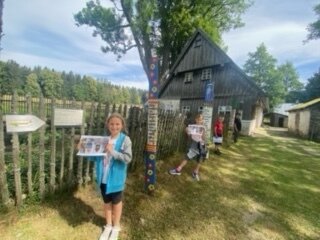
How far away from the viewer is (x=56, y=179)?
484cm

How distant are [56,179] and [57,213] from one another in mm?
711

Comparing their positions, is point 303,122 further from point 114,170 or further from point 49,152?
point 114,170

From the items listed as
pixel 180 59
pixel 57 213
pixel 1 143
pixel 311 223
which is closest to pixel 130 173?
pixel 57 213

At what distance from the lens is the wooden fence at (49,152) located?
13.3ft

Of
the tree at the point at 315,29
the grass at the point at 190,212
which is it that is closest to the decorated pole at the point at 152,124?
the grass at the point at 190,212

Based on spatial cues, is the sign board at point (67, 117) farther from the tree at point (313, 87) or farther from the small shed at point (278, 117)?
the small shed at point (278, 117)

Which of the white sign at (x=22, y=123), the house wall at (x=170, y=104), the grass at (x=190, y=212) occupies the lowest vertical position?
the grass at (x=190, y=212)

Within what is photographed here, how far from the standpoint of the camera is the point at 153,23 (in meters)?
23.7

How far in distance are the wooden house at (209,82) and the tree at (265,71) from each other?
2661 centimetres

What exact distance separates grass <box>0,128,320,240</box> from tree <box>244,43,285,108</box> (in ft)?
138

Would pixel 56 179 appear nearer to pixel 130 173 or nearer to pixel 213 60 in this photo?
pixel 130 173

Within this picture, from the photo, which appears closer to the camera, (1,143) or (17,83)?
(1,143)

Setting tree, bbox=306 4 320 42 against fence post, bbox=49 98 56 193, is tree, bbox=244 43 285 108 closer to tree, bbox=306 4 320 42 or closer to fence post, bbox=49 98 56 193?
tree, bbox=306 4 320 42

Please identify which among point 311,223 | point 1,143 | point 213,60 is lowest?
point 311,223
